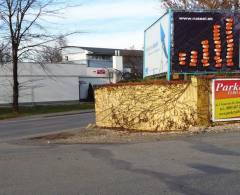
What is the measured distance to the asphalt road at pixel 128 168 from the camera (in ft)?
27.2

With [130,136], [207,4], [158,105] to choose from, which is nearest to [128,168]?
[130,136]

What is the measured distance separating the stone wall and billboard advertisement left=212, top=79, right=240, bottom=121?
0.95ft

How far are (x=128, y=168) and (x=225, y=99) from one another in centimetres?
749

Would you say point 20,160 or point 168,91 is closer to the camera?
point 20,160

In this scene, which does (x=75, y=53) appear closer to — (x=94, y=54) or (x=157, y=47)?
(x=94, y=54)

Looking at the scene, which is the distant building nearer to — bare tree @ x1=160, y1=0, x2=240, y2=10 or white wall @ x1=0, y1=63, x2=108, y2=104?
white wall @ x1=0, y1=63, x2=108, y2=104

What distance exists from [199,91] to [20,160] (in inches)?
265

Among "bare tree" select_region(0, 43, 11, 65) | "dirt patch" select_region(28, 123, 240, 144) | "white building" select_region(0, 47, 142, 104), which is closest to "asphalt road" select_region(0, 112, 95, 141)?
"dirt patch" select_region(28, 123, 240, 144)

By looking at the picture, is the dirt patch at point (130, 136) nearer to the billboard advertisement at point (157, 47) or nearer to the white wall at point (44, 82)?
the billboard advertisement at point (157, 47)

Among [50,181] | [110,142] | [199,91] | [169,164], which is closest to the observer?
[50,181]

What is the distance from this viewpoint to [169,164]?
1048 centimetres

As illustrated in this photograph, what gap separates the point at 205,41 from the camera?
17969mm

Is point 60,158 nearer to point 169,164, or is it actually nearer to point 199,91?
point 169,164

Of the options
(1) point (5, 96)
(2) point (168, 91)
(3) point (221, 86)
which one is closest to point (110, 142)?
(2) point (168, 91)
